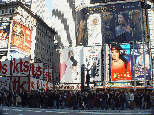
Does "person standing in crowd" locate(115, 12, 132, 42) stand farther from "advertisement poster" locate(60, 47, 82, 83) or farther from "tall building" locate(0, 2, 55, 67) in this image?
"tall building" locate(0, 2, 55, 67)

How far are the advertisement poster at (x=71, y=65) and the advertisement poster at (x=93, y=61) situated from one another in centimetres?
294

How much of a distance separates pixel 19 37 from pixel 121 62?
2915 centimetres

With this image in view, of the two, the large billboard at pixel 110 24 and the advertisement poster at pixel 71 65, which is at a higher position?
the large billboard at pixel 110 24

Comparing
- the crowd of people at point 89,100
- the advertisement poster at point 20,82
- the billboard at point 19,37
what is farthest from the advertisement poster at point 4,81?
the billboard at point 19,37

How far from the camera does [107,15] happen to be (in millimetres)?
67938

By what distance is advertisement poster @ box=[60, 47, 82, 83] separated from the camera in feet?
222

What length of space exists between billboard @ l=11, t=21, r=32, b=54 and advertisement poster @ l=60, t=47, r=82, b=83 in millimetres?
12561

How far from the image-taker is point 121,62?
201 feet

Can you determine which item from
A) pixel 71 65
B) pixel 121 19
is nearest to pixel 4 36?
pixel 71 65

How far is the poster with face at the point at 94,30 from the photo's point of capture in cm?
6844

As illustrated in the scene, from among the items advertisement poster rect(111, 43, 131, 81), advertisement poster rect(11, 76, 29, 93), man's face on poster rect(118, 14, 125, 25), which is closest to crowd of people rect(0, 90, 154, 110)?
advertisement poster rect(11, 76, 29, 93)

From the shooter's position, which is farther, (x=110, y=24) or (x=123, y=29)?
(x=110, y=24)

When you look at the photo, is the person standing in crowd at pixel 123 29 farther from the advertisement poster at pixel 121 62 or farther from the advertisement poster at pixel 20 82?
the advertisement poster at pixel 20 82

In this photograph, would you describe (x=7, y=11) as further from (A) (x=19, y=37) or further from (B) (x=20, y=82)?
(B) (x=20, y=82)
